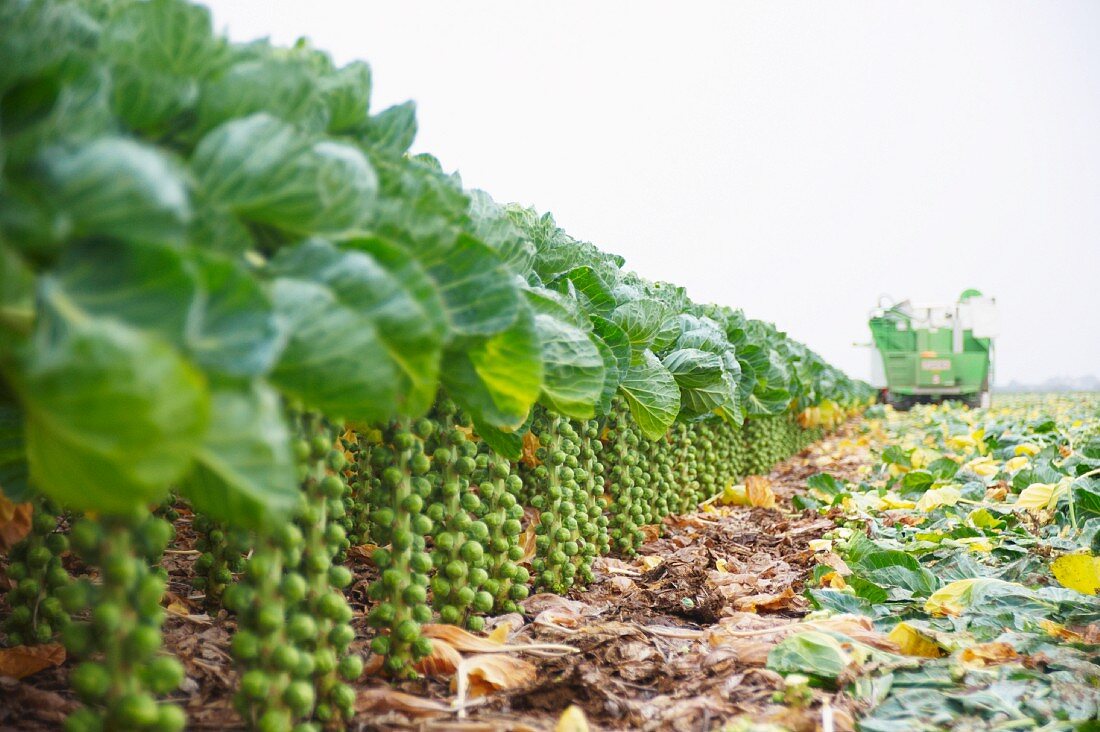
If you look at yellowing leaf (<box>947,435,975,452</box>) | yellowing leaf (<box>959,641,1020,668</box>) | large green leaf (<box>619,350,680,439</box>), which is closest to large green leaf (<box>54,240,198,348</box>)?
yellowing leaf (<box>959,641,1020,668</box>)

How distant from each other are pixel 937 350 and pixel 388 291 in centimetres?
2197

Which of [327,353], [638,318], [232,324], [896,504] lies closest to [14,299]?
[232,324]

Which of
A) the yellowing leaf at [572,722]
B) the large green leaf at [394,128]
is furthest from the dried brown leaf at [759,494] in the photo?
the large green leaf at [394,128]

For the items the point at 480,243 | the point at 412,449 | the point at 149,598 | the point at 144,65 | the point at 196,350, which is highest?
the point at 144,65

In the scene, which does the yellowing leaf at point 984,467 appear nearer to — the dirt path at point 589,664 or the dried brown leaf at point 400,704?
the dirt path at point 589,664

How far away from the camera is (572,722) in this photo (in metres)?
1.82

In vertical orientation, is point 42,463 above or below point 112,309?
below

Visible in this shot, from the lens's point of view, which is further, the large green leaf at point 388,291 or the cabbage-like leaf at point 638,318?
the cabbage-like leaf at point 638,318

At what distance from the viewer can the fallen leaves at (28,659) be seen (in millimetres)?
1905

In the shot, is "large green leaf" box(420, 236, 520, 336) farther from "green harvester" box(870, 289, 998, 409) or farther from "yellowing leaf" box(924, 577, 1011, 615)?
"green harvester" box(870, 289, 998, 409)

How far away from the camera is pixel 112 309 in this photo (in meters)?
1.12

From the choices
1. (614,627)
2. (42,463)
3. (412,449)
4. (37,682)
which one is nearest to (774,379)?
(614,627)

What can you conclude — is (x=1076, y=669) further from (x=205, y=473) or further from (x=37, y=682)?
(x=37, y=682)

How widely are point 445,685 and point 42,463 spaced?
1256 millimetres
